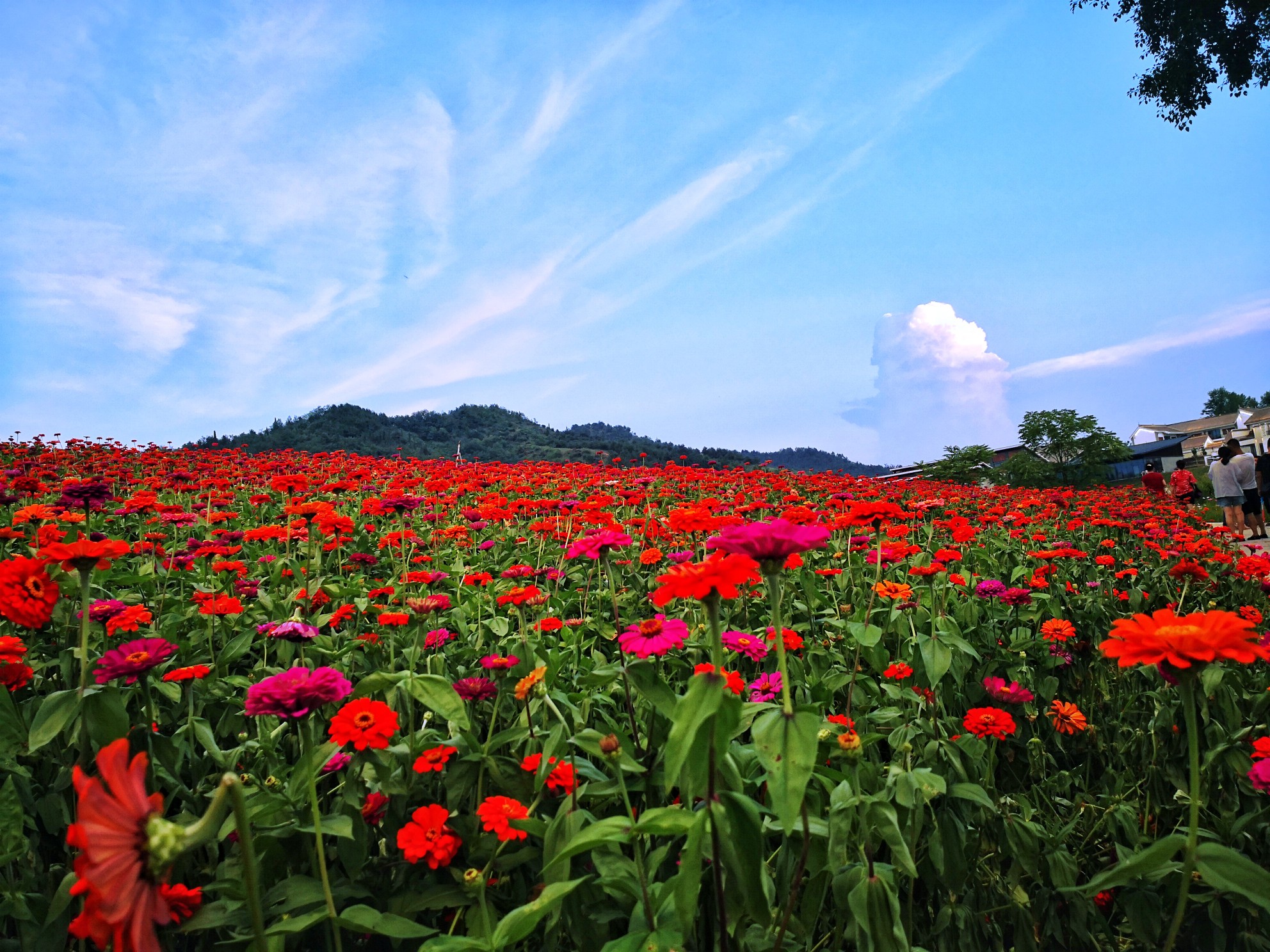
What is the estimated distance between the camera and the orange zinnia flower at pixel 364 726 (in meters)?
1.39

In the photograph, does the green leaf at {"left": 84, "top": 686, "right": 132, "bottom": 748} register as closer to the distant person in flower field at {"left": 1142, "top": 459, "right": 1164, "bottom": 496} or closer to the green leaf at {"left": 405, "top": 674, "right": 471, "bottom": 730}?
the green leaf at {"left": 405, "top": 674, "right": 471, "bottom": 730}

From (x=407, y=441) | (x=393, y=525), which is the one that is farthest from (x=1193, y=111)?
(x=407, y=441)

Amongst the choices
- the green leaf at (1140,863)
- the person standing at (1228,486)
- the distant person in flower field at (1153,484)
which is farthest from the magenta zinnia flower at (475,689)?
the distant person in flower field at (1153,484)

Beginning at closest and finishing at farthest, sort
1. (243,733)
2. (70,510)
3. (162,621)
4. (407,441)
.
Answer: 1. (243,733)
2. (162,621)
3. (70,510)
4. (407,441)

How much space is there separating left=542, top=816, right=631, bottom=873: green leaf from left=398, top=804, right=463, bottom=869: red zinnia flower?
1.26 ft

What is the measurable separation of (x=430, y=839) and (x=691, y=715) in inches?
33.4

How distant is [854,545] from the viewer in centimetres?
471

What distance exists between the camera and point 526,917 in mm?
1050

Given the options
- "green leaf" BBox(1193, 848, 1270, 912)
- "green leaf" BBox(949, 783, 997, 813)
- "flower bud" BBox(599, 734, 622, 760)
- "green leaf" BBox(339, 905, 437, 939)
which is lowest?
"green leaf" BBox(949, 783, 997, 813)

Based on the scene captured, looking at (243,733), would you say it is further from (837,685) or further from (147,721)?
(837,685)

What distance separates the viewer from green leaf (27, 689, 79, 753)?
1.44 metres

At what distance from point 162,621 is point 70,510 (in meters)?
1.39

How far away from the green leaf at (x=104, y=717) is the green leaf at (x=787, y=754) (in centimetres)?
147

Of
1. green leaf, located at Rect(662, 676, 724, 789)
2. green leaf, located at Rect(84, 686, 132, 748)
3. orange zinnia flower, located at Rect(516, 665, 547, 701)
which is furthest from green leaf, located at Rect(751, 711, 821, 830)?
green leaf, located at Rect(84, 686, 132, 748)
